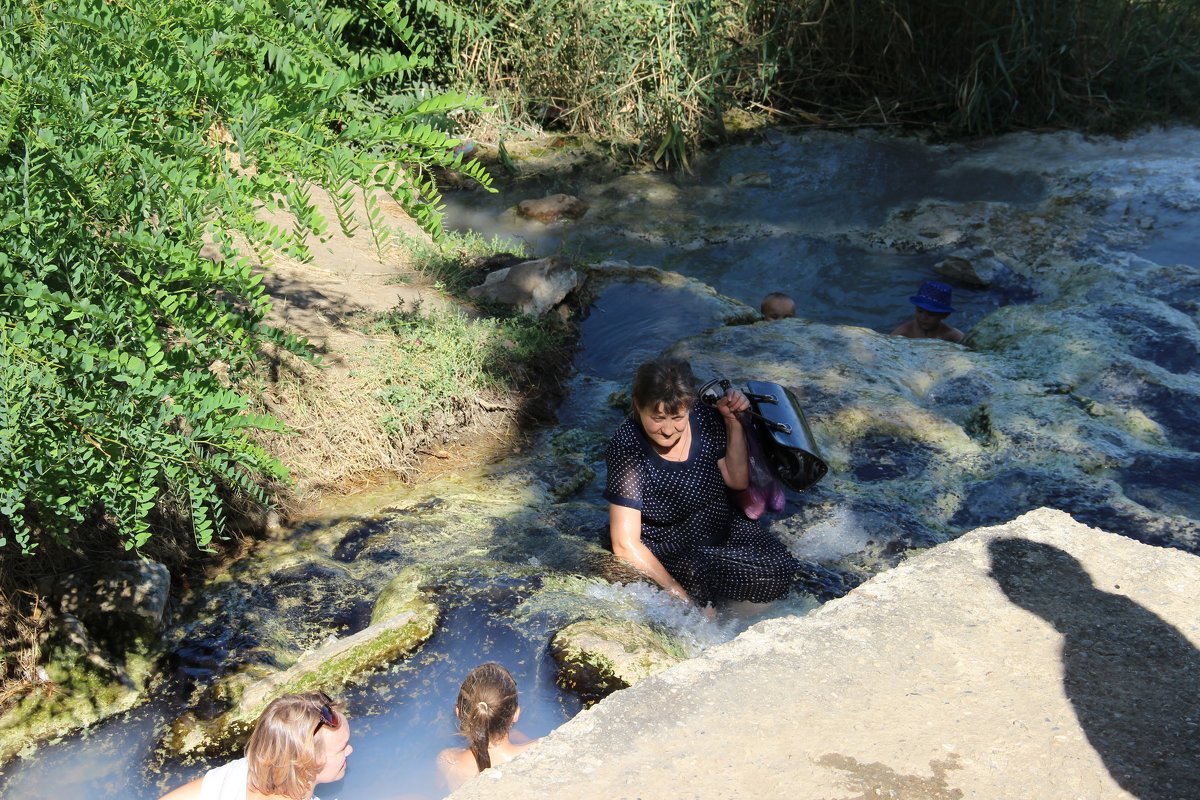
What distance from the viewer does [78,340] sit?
3.52 metres

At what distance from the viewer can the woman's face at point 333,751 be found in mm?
3215

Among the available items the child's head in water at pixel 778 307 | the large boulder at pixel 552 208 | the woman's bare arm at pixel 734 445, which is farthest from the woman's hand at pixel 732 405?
the large boulder at pixel 552 208

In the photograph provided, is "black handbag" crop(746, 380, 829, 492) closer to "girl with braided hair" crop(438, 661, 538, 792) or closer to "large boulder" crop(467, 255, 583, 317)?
"girl with braided hair" crop(438, 661, 538, 792)

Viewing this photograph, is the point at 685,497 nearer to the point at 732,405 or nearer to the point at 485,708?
the point at 732,405

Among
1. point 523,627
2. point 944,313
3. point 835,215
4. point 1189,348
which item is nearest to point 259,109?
point 523,627

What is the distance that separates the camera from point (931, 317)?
758 cm

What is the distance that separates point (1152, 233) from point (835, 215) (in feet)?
7.96

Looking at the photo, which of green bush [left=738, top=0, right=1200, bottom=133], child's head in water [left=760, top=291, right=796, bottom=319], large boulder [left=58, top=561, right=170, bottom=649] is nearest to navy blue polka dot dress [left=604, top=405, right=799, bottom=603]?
large boulder [left=58, top=561, right=170, bottom=649]

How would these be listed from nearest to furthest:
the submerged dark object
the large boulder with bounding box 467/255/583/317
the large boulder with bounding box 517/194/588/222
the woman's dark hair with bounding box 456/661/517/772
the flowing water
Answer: the woman's dark hair with bounding box 456/661/517/772 → the flowing water → the submerged dark object → the large boulder with bounding box 467/255/583/317 → the large boulder with bounding box 517/194/588/222

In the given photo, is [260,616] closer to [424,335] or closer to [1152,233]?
[424,335]

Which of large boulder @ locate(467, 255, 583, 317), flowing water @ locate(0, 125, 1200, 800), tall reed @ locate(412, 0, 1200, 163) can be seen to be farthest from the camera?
tall reed @ locate(412, 0, 1200, 163)

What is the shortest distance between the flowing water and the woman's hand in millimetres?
743

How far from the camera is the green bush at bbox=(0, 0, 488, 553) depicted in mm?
3299

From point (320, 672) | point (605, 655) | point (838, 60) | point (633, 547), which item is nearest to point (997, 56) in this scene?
point (838, 60)
